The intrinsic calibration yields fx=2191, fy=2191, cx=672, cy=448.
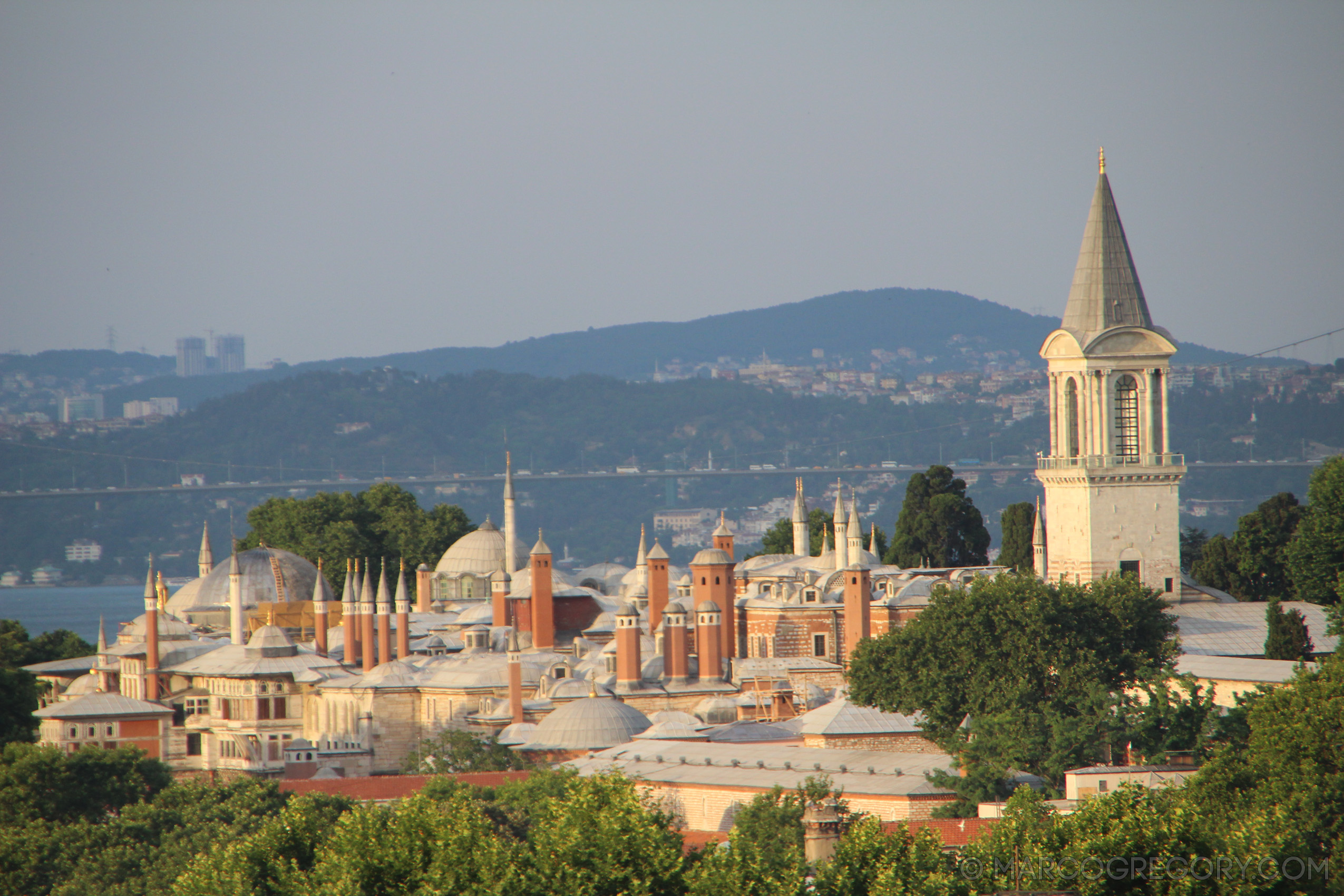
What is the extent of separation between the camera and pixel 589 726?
44.2 meters

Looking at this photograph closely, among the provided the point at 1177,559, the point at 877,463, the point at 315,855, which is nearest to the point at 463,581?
the point at 1177,559

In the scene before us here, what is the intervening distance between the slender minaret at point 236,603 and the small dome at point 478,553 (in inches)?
270

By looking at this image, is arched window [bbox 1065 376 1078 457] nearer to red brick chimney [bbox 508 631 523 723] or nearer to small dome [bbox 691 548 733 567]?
small dome [bbox 691 548 733 567]

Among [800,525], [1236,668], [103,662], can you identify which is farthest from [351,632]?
[1236,668]

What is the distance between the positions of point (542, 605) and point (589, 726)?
10.4m

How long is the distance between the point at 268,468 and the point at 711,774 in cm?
15076

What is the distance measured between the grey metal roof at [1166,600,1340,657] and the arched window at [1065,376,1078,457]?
371 cm

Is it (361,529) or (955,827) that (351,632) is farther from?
(955,827)

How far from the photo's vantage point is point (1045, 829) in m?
23.6

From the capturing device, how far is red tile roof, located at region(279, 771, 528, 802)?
39.4m

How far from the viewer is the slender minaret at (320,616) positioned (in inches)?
2221

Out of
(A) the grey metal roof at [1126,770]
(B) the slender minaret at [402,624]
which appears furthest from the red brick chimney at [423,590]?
(A) the grey metal roof at [1126,770]

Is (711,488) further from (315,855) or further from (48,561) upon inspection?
(315,855)

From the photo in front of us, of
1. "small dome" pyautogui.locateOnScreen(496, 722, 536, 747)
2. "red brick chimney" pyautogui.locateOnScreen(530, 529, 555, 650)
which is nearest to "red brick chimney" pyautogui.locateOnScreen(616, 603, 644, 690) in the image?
"small dome" pyautogui.locateOnScreen(496, 722, 536, 747)
